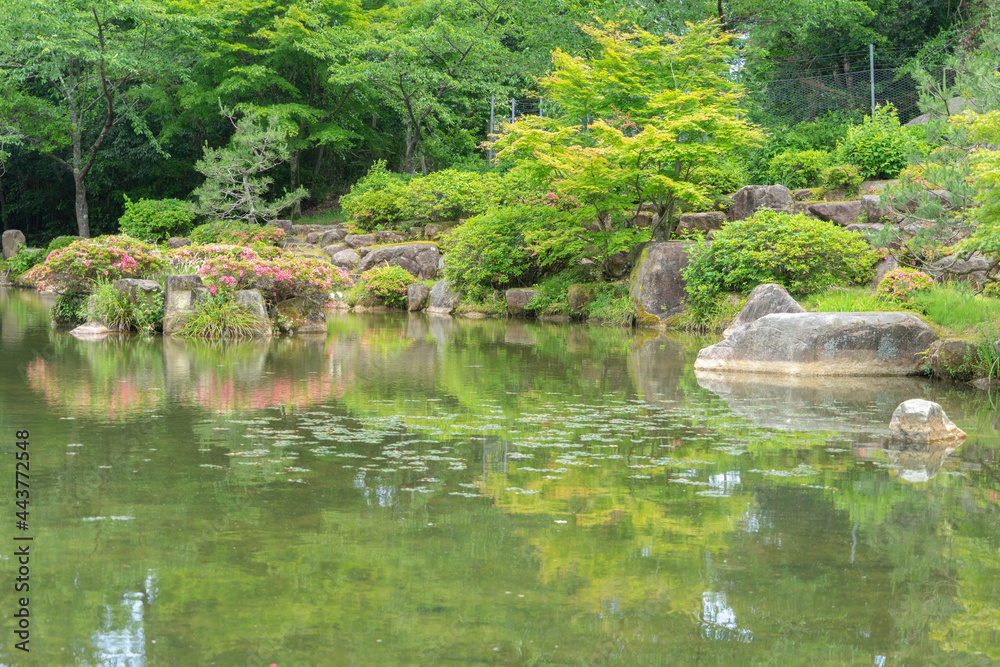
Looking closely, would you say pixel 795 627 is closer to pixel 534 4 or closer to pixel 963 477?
pixel 963 477

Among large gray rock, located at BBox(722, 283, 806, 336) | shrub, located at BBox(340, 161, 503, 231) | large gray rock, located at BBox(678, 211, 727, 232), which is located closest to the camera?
large gray rock, located at BBox(722, 283, 806, 336)

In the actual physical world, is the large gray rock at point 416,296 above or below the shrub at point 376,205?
below

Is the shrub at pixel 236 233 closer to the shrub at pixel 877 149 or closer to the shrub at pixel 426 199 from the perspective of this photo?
the shrub at pixel 426 199

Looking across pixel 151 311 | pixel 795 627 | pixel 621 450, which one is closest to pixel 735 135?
pixel 151 311

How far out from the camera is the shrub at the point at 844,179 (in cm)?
1933

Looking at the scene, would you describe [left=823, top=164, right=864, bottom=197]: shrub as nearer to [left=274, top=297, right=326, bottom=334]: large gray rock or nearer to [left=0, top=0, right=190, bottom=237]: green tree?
[left=274, top=297, right=326, bottom=334]: large gray rock

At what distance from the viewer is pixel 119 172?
3525cm

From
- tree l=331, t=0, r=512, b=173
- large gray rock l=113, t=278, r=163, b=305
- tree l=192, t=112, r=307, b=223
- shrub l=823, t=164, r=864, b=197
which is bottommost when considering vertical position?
large gray rock l=113, t=278, r=163, b=305

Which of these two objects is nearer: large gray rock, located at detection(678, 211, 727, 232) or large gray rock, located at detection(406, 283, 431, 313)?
large gray rock, located at detection(678, 211, 727, 232)

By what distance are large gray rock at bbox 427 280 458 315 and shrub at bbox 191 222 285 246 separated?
6.67 m

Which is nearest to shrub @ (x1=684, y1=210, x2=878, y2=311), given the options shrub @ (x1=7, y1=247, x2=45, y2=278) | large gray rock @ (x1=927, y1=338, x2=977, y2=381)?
large gray rock @ (x1=927, y1=338, x2=977, y2=381)

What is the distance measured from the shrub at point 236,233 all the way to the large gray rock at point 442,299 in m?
6.67

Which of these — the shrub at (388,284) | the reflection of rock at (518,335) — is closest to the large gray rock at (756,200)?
the reflection of rock at (518,335)

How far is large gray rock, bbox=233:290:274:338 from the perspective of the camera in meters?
14.0
